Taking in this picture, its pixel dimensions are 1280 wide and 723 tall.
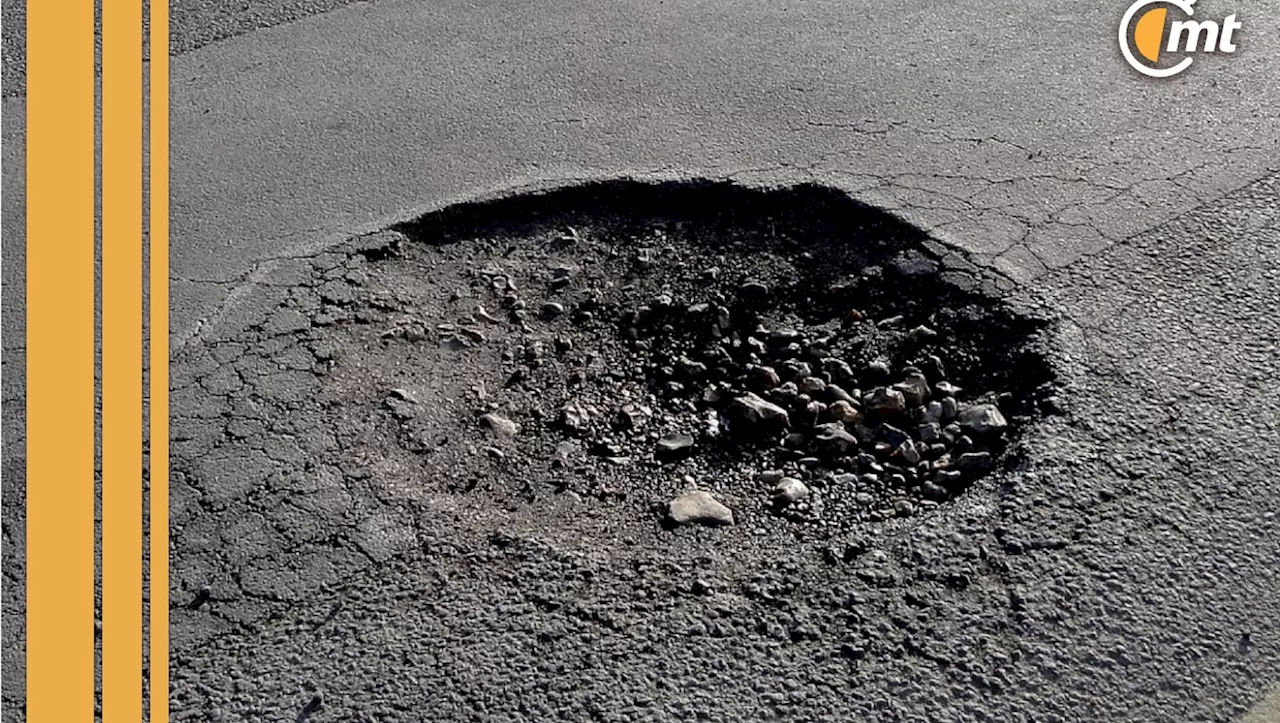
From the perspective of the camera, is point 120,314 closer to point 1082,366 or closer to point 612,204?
point 612,204

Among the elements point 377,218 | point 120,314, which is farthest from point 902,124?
point 120,314

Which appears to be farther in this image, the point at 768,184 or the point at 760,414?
the point at 768,184

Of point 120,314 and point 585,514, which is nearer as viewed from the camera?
point 585,514

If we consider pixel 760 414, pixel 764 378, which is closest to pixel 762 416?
pixel 760 414

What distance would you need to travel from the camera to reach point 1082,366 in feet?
13.0

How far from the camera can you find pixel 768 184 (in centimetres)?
496

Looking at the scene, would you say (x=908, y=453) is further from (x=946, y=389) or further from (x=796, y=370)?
(x=796, y=370)

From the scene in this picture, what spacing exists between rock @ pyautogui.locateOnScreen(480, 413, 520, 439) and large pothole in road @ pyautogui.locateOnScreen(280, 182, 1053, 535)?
1 centimetres

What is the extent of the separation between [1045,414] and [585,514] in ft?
4.41

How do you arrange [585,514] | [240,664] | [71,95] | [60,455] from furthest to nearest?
[71,95] → [60,455] → [585,514] → [240,664]

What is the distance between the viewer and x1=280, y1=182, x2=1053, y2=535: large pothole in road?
3729 millimetres

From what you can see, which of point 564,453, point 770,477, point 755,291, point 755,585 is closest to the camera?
point 755,585
